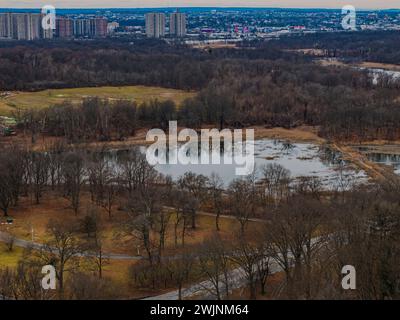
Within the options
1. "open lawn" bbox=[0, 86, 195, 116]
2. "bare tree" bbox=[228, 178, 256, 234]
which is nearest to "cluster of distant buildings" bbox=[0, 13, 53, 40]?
"open lawn" bbox=[0, 86, 195, 116]

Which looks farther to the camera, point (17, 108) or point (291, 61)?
point (291, 61)

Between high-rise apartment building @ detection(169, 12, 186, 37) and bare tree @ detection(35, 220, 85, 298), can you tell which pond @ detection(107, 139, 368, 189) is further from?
high-rise apartment building @ detection(169, 12, 186, 37)

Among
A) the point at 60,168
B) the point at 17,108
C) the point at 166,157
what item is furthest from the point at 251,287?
the point at 17,108

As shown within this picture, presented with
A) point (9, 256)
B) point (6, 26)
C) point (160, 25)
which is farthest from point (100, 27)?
point (9, 256)

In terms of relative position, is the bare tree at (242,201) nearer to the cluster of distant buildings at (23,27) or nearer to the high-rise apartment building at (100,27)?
the cluster of distant buildings at (23,27)
